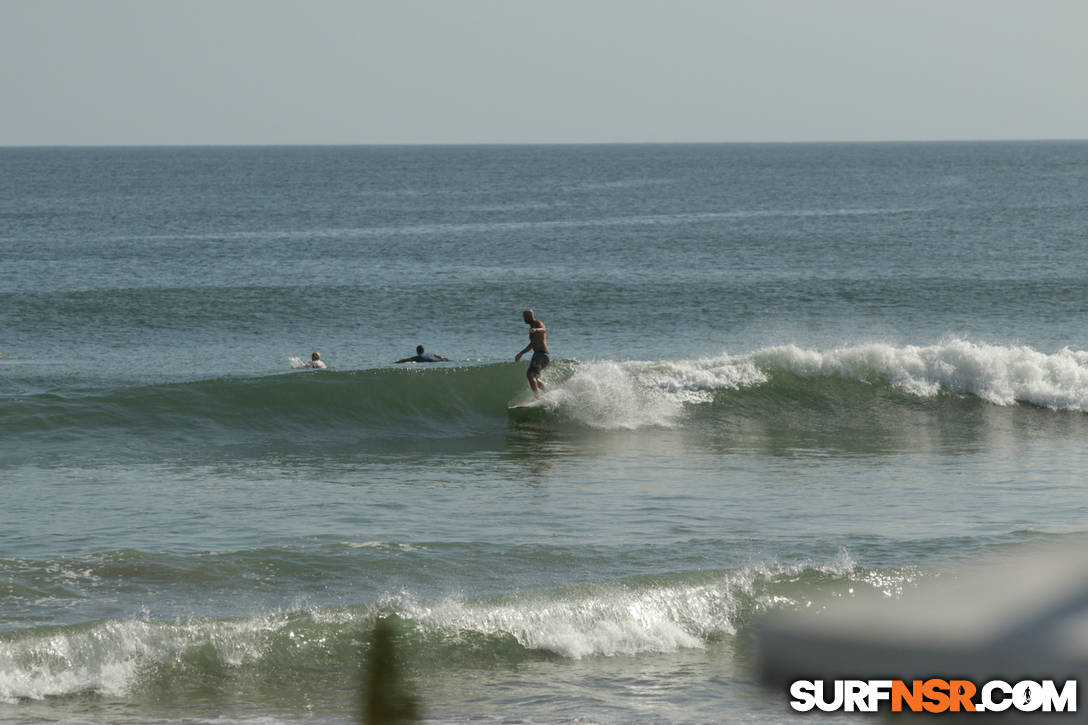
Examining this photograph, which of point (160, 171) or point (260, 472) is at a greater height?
point (160, 171)

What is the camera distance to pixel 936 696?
28.1 feet

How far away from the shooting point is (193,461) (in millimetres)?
17188

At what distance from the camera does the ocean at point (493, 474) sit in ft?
31.6

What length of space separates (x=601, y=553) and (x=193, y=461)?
24.4ft

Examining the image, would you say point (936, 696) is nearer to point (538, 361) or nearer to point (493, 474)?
point (493, 474)

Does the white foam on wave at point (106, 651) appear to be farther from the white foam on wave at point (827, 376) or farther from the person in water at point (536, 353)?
the white foam on wave at point (827, 376)

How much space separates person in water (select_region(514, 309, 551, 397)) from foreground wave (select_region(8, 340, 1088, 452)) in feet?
1.01

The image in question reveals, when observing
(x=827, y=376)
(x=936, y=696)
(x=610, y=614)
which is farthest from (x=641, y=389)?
(x=936, y=696)

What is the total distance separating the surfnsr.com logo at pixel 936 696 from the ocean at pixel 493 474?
361 mm

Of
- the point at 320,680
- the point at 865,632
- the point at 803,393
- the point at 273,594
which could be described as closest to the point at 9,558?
the point at 273,594

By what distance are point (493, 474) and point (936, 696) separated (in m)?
8.61

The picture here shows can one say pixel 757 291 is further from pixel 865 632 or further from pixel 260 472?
pixel 865 632

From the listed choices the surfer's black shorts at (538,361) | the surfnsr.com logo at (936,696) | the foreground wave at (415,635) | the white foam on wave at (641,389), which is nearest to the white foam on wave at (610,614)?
the foreground wave at (415,635)

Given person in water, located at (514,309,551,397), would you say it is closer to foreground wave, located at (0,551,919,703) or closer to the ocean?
the ocean
